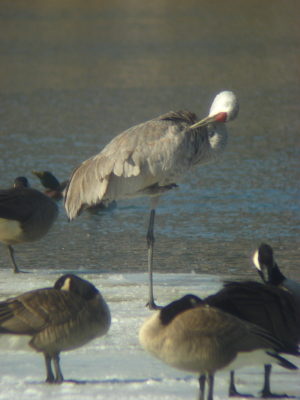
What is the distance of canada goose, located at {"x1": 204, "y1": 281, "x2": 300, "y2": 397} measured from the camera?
3879 mm

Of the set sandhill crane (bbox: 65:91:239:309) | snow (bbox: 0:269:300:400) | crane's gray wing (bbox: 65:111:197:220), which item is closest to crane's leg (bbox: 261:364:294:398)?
snow (bbox: 0:269:300:400)

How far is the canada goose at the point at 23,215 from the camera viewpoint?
6.77 meters

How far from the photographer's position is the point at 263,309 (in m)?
3.88

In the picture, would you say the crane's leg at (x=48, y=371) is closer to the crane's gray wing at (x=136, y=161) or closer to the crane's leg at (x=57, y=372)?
the crane's leg at (x=57, y=372)

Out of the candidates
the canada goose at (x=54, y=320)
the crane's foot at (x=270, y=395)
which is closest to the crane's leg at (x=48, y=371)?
the canada goose at (x=54, y=320)

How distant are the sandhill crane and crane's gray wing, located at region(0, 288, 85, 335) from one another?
186 cm

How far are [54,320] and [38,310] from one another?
111 millimetres

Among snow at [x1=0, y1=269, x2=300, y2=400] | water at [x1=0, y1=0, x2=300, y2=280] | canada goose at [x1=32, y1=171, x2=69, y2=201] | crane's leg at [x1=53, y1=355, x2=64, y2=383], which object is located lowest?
water at [x1=0, y1=0, x2=300, y2=280]

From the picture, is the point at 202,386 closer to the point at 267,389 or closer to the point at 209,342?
the point at 209,342

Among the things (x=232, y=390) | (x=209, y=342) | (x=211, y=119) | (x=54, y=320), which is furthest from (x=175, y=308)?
(x=211, y=119)

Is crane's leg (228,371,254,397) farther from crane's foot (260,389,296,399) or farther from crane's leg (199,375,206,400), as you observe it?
crane's leg (199,375,206,400)

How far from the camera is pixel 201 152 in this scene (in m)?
6.48

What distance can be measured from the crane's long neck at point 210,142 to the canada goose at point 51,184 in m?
3.89

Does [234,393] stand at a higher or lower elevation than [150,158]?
lower
